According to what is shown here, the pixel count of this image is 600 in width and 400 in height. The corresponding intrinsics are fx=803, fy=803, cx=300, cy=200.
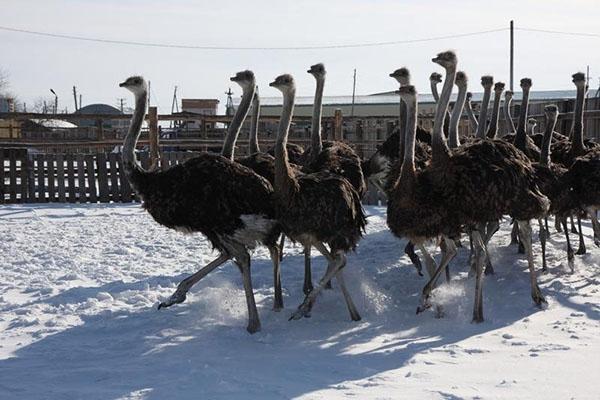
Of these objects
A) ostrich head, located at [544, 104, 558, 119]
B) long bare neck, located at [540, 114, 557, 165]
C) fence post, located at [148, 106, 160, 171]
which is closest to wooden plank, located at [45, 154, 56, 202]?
fence post, located at [148, 106, 160, 171]

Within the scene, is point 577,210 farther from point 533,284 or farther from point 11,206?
point 11,206

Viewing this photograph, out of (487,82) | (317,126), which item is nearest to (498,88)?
(487,82)

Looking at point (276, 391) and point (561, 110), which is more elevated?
point (561, 110)

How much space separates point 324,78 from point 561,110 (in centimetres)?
822

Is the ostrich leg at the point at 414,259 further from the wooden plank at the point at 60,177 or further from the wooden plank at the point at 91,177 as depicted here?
the wooden plank at the point at 60,177

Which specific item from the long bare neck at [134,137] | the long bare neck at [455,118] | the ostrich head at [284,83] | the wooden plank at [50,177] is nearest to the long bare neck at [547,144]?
the long bare neck at [455,118]

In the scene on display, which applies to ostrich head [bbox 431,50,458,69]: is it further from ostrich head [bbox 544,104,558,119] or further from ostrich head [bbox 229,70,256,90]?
ostrich head [bbox 544,104,558,119]

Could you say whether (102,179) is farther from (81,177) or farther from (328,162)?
(328,162)

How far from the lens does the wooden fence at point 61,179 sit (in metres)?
13.6

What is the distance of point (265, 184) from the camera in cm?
562

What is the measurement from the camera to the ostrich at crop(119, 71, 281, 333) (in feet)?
17.5

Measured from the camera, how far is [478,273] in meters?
5.83

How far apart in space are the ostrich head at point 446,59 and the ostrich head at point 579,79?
284 centimetres

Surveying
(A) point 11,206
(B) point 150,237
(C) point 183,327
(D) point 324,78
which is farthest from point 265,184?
(A) point 11,206
